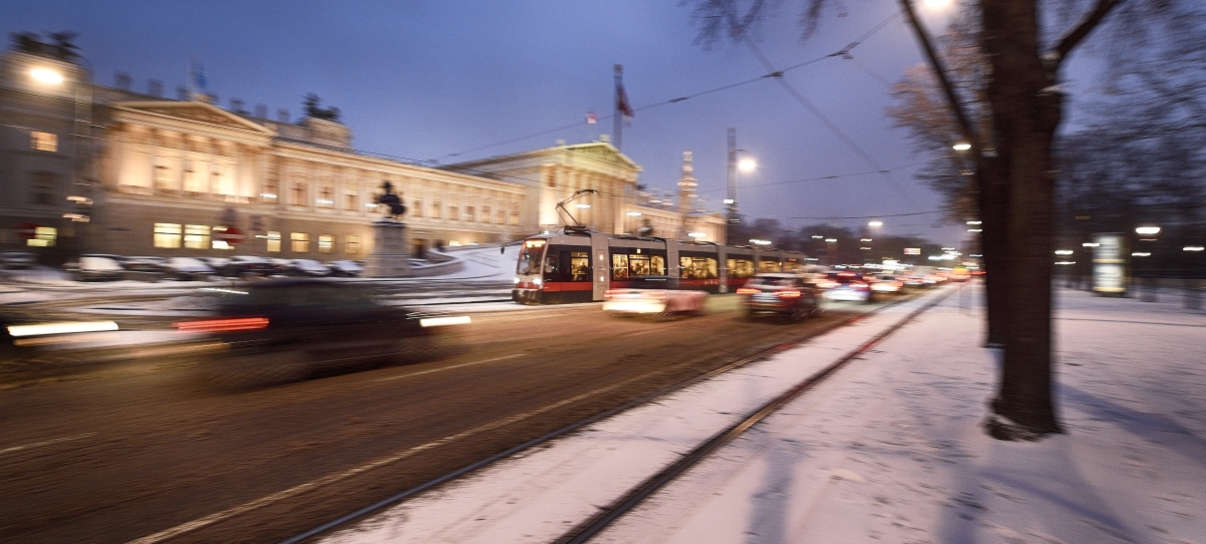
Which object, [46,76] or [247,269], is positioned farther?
[247,269]

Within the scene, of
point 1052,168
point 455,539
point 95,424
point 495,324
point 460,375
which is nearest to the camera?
point 455,539

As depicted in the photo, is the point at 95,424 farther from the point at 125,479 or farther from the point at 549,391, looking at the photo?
the point at 549,391

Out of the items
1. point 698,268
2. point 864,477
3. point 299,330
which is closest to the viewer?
point 864,477

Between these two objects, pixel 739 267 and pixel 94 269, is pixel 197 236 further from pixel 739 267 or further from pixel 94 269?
pixel 739 267

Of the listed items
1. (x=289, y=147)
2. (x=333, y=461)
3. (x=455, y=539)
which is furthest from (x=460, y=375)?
(x=289, y=147)

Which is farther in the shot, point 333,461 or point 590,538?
point 333,461

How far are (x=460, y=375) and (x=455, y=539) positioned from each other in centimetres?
584

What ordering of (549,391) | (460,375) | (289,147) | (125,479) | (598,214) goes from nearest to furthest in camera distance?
(125,479) < (549,391) < (460,375) < (289,147) < (598,214)

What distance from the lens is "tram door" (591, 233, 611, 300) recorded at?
86.0 feet

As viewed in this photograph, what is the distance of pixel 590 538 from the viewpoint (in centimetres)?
390

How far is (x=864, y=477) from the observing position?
495 centimetres

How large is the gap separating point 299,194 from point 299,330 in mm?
63473

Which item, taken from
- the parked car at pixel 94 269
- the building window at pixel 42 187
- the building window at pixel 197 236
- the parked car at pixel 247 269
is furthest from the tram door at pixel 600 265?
the building window at pixel 42 187

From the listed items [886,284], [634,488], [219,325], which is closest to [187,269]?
[219,325]
